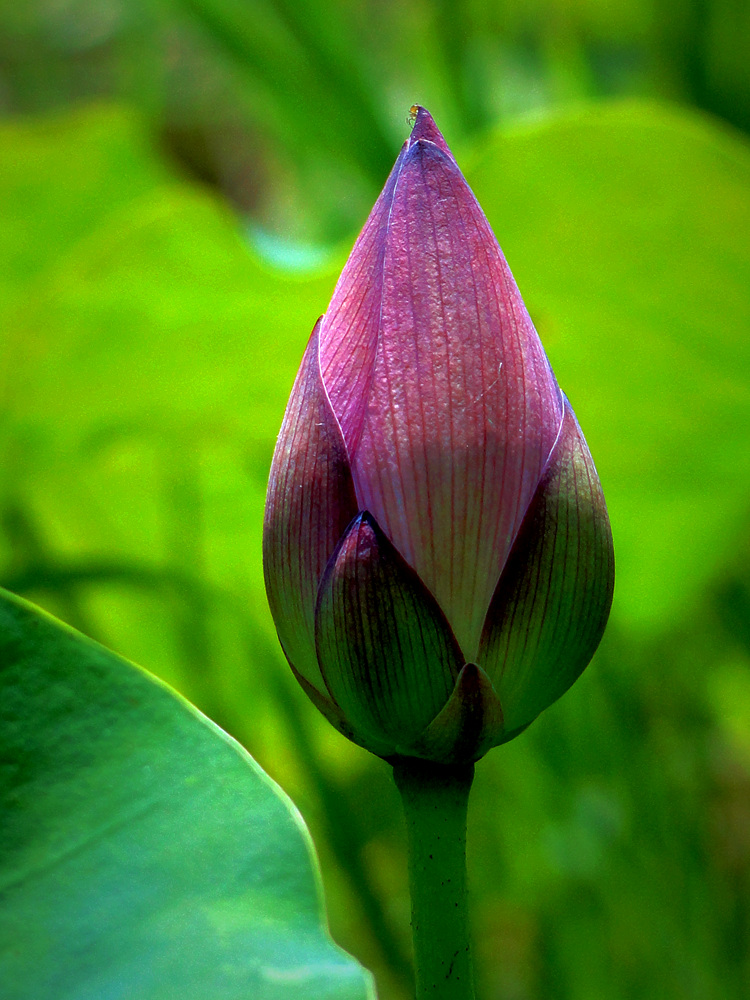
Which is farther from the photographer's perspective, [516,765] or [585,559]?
[516,765]

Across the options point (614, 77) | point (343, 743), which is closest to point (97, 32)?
point (614, 77)

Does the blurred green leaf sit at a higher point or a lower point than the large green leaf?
higher

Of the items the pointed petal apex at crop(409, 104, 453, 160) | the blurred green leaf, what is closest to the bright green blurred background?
the blurred green leaf

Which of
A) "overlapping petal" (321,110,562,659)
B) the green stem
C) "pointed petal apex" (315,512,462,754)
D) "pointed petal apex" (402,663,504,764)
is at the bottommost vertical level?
the green stem

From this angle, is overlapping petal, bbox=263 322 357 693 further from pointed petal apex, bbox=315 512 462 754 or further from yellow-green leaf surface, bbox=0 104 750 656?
yellow-green leaf surface, bbox=0 104 750 656

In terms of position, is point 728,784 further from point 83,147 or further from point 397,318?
point 397,318

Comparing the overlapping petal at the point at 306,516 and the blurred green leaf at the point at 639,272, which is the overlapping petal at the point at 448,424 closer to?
the overlapping petal at the point at 306,516

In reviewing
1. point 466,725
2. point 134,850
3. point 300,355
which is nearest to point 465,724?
point 466,725

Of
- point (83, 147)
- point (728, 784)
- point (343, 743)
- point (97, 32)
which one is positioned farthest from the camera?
point (97, 32)
